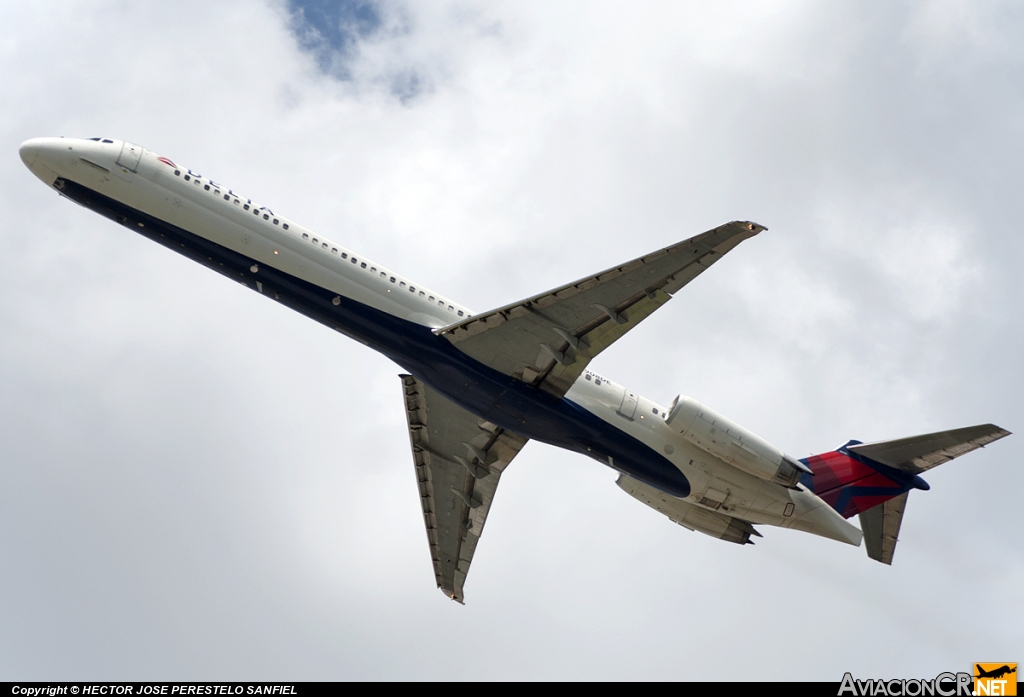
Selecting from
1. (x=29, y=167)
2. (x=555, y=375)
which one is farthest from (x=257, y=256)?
(x=555, y=375)

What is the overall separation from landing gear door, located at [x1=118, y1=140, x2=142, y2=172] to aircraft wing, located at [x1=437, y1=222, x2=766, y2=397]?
409 inches

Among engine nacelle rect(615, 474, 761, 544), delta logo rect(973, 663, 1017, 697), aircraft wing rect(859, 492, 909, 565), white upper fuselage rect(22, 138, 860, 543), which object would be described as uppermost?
white upper fuselage rect(22, 138, 860, 543)

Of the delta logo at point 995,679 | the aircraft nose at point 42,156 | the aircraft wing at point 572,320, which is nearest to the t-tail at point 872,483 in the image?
the delta logo at point 995,679

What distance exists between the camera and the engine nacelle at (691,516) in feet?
113

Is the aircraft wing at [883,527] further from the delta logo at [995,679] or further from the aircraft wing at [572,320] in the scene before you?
the aircraft wing at [572,320]

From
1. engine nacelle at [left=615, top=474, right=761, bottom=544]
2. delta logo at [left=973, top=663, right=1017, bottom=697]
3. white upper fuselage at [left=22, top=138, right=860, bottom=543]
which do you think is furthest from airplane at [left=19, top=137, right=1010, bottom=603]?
delta logo at [left=973, top=663, right=1017, bottom=697]

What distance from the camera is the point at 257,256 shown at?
27.9 meters

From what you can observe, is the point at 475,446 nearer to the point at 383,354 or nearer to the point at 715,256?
the point at 383,354

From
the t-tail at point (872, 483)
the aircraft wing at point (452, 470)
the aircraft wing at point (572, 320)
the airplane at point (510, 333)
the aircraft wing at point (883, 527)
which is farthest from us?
the aircraft wing at point (883, 527)

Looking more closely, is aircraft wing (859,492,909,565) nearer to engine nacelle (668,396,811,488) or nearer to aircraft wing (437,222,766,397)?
engine nacelle (668,396,811,488)

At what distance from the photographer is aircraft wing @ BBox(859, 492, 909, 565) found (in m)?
34.4

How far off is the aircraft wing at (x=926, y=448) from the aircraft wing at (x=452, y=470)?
42.3 ft

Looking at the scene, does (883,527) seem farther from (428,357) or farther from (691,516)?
(428,357)

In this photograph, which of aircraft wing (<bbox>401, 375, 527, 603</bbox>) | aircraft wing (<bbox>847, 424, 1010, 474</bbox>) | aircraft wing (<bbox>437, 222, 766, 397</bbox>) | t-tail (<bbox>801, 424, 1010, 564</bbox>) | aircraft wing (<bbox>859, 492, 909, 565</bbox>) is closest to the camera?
aircraft wing (<bbox>437, 222, 766, 397</bbox>)
